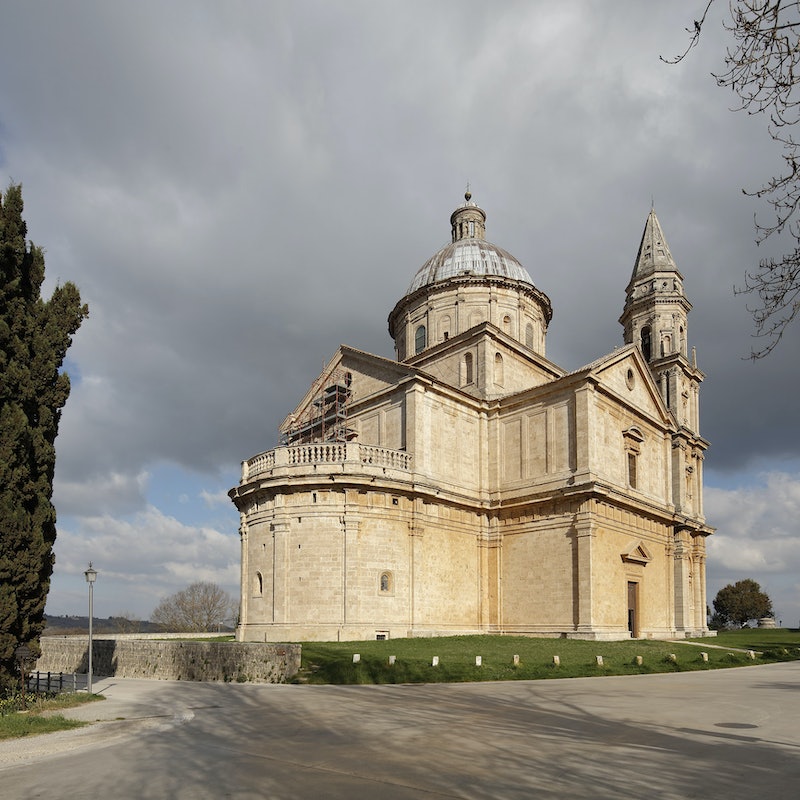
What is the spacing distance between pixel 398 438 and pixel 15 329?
64.2ft

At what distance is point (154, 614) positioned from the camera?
2608 inches

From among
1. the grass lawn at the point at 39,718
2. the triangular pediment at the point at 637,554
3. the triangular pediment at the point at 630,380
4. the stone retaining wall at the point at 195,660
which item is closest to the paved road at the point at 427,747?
the grass lawn at the point at 39,718

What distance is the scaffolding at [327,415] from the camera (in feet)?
126

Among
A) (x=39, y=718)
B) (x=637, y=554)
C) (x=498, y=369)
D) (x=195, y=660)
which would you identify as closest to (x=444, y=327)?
(x=498, y=369)

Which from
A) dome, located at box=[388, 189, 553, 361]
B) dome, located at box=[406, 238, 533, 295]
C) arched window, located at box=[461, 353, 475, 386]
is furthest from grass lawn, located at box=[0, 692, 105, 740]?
dome, located at box=[406, 238, 533, 295]

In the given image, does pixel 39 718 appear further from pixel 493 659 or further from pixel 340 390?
pixel 340 390

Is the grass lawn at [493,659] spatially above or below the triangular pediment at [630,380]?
below

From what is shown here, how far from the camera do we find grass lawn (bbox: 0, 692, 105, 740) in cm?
1355

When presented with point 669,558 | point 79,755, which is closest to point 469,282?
point 669,558

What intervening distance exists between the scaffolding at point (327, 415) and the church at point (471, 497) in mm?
135

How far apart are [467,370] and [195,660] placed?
2009 cm

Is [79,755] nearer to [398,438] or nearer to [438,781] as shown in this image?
[438,781]

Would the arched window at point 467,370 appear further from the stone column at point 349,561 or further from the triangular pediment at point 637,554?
the triangular pediment at point 637,554

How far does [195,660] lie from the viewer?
23656 millimetres
